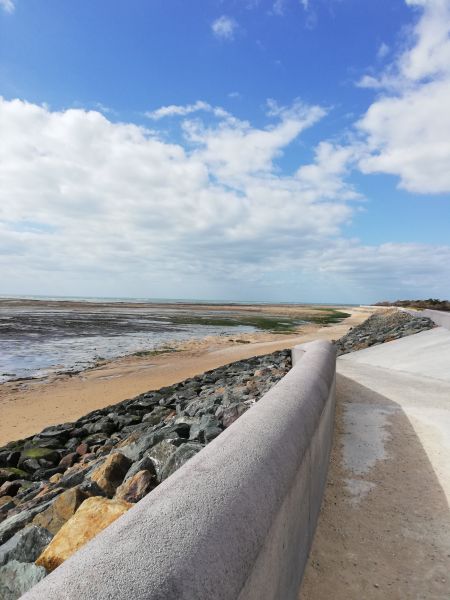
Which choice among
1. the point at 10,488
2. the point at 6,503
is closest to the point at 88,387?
the point at 10,488

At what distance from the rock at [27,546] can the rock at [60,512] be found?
7.8 inches

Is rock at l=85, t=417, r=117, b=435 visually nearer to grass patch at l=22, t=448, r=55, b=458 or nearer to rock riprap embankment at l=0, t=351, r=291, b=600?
rock riprap embankment at l=0, t=351, r=291, b=600

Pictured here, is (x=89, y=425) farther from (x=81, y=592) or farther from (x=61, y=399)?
(x=81, y=592)

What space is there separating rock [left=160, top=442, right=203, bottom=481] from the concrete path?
1.20 metres

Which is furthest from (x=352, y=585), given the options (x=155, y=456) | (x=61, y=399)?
(x=61, y=399)

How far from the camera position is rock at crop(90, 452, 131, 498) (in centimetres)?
386

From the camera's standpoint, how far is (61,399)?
11812 millimetres

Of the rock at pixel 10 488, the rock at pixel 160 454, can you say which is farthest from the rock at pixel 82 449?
the rock at pixel 160 454

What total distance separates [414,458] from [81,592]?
3.71 meters

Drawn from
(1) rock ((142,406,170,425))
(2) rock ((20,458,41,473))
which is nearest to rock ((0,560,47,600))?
(2) rock ((20,458,41,473))

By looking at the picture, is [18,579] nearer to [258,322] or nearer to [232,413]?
[232,413]

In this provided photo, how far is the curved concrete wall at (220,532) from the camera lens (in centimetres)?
123

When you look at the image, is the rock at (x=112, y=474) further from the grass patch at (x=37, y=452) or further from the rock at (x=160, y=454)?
the grass patch at (x=37, y=452)

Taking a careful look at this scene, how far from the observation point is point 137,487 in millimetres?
3416
